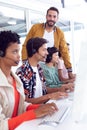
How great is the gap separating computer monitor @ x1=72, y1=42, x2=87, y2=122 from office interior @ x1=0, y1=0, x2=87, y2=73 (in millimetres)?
2359

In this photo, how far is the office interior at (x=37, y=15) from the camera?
4266mm

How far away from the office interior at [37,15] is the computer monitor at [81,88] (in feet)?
7.74

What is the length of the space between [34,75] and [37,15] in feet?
10.5

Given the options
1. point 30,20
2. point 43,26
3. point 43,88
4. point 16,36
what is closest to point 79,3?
point 30,20

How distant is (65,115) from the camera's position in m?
1.32

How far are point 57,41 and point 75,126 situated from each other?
2054mm

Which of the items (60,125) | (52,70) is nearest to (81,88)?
(60,125)

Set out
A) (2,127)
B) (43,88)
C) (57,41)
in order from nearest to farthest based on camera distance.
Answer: (2,127)
(43,88)
(57,41)

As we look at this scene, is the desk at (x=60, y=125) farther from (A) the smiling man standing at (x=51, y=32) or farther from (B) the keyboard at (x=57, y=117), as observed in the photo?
(A) the smiling man standing at (x=51, y=32)

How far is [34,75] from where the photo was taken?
2029mm

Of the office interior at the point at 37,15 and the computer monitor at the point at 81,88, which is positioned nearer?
Result: the computer monitor at the point at 81,88

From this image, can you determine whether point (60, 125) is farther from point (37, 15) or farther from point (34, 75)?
point (37, 15)

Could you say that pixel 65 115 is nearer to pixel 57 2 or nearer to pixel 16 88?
pixel 16 88

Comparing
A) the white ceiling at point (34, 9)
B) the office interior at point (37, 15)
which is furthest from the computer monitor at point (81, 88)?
the white ceiling at point (34, 9)
